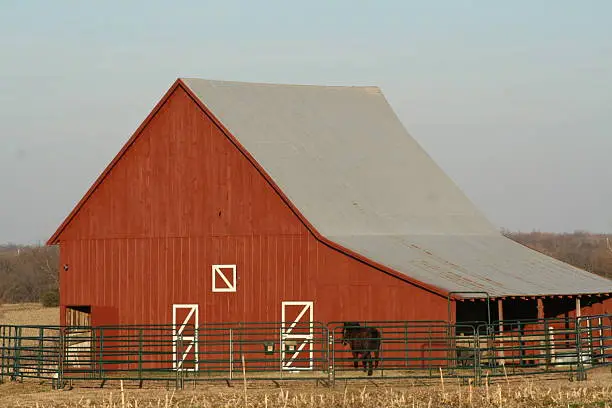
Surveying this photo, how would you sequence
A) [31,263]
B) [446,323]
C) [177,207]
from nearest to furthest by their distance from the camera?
[446,323] → [177,207] → [31,263]

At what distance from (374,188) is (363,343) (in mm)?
8421

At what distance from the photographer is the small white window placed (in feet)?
109

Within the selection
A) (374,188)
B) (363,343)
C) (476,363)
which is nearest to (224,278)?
(363,343)

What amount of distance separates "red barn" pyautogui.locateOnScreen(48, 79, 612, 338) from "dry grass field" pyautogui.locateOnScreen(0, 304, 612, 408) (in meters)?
4.55

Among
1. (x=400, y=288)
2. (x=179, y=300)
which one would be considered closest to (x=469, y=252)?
(x=400, y=288)

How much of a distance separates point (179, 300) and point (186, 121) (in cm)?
476

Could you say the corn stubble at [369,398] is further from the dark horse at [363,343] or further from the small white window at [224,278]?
the small white window at [224,278]

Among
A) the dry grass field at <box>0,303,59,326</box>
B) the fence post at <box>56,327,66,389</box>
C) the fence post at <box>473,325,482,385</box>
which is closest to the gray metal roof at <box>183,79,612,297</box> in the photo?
the fence post at <box>473,325,482,385</box>

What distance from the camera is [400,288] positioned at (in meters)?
30.9

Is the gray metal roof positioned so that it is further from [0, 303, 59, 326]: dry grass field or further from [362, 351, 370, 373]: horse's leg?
[0, 303, 59, 326]: dry grass field

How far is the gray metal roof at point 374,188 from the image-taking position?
109ft

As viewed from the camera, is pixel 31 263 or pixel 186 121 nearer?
pixel 186 121

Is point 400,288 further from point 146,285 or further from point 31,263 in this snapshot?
point 31,263

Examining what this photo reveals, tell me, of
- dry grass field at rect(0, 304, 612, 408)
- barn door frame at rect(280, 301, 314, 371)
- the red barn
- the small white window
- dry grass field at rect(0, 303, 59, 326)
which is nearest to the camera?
dry grass field at rect(0, 304, 612, 408)
